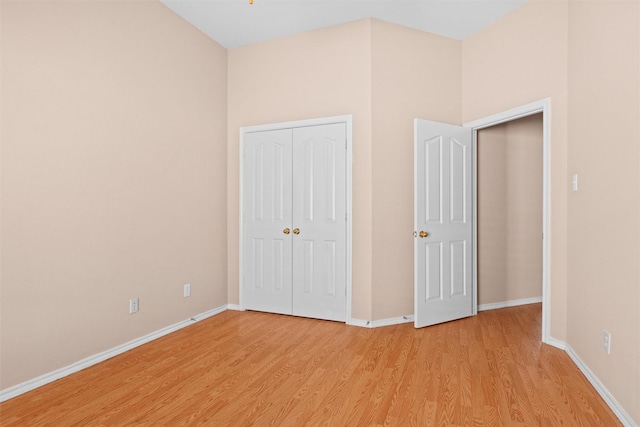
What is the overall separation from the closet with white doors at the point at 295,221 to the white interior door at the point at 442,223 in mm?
726

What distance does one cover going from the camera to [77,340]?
98.3 inches

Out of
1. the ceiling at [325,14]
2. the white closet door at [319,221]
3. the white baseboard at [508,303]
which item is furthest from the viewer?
the white baseboard at [508,303]

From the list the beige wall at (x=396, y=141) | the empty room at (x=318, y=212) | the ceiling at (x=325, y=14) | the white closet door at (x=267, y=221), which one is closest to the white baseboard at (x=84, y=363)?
the empty room at (x=318, y=212)

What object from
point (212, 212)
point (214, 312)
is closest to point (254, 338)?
point (214, 312)

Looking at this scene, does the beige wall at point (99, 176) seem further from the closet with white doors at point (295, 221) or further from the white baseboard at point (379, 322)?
the white baseboard at point (379, 322)

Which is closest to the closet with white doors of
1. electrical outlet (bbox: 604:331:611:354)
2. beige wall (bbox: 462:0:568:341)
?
beige wall (bbox: 462:0:568:341)

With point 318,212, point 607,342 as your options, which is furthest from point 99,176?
→ point 607,342

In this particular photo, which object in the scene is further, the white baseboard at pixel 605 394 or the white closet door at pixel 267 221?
the white closet door at pixel 267 221

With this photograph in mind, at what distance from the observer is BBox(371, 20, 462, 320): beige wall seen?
3438mm

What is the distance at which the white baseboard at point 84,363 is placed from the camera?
2133mm

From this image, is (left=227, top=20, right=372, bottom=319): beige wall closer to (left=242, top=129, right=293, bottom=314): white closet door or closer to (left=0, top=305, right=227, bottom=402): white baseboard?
(left=242, top=129, right=293, bottom=314): white closet door

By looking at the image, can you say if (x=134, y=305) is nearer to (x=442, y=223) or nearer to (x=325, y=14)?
(x=442, y=223)

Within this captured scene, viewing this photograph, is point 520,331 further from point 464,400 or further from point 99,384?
point 99,384

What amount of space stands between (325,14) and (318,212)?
6.24 ft
